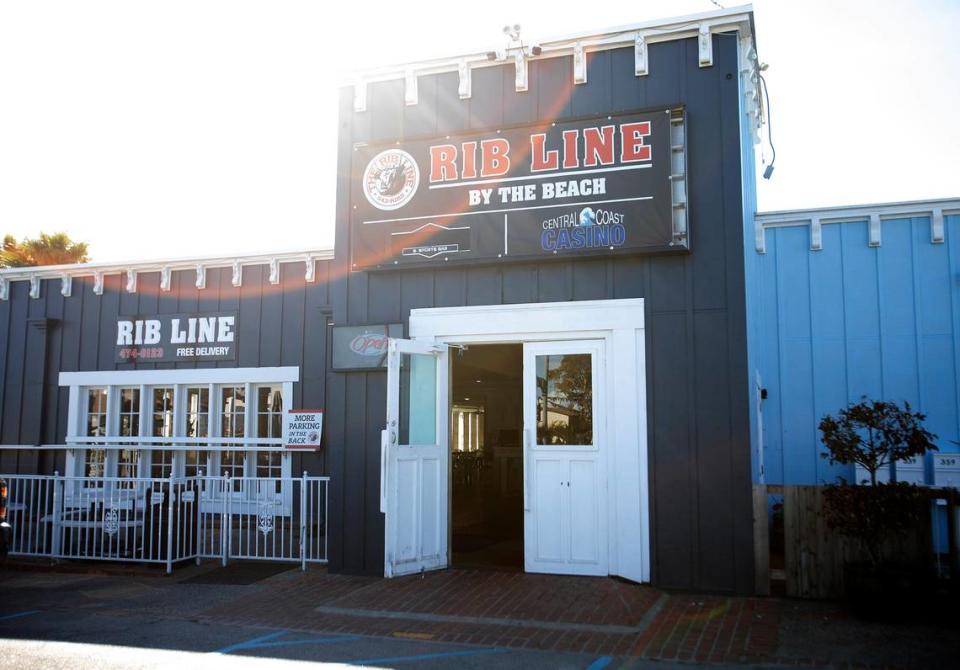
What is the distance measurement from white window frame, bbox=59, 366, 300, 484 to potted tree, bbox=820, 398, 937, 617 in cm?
895

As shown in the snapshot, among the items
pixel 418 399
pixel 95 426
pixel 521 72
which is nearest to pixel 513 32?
pixel 521 72

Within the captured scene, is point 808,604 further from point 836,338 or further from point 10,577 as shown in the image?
point 10,577

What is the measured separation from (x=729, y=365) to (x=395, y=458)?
3741 millimetres

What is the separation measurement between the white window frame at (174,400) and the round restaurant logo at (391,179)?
15.5 feet

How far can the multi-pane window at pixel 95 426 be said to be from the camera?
14.8 meters

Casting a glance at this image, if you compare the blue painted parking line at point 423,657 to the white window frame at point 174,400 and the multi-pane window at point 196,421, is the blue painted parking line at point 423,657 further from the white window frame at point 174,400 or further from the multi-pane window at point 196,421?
the multi-pane window at point 196,421

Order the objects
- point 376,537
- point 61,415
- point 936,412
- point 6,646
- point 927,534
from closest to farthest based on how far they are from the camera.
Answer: point 6,646, point 927,534, point 376,537, point 936,412, point 61,415

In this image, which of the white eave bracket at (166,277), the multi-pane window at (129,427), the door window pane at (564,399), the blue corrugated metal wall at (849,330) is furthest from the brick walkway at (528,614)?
the white eave bracket at (166,277)

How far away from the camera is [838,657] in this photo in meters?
6.19

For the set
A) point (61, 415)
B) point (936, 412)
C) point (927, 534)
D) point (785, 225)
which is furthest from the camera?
point (61, 415)

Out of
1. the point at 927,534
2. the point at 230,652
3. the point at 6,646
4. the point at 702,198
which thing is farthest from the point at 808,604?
the point at 6,646

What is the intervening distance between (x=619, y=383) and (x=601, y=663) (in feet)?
11.2

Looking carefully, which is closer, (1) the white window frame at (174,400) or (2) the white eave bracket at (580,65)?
(2) the white eave bracket at (580,65)

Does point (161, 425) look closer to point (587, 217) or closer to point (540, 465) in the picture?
point (540, 465)
